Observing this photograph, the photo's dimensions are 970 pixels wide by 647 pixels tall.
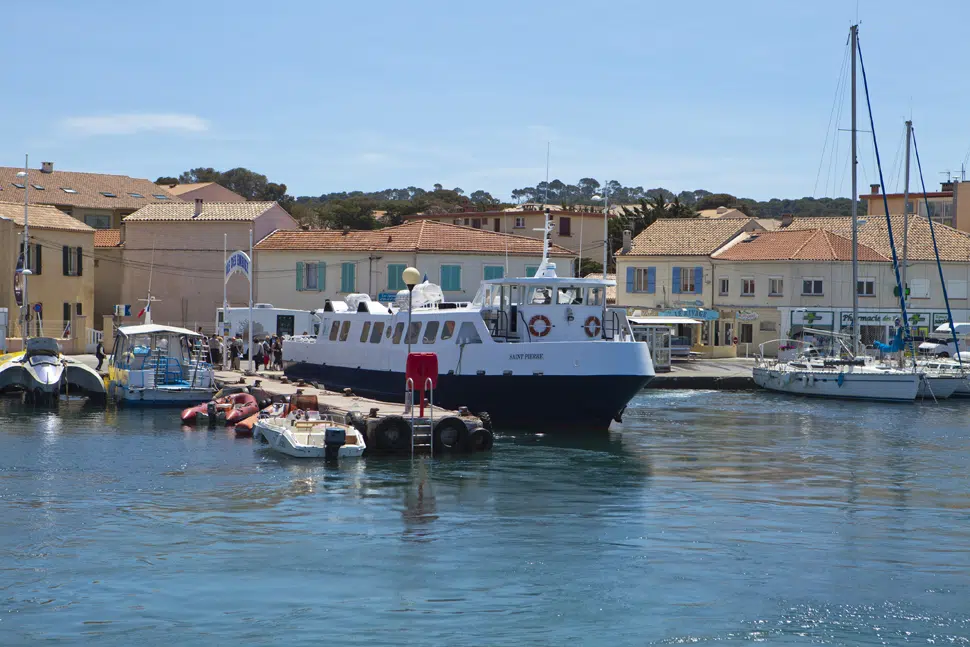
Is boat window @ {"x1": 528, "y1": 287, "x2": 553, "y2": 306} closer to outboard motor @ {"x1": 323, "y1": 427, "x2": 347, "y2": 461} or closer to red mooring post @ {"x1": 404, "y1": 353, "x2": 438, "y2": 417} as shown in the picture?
red mooring post @ {"x1": 404, "y1": 353, "x2": 438, "y2": 417}

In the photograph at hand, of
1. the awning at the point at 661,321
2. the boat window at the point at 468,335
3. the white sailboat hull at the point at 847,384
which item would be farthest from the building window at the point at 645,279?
the boat window at the point at 468,335

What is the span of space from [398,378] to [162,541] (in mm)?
17490

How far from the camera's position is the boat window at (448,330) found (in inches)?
1290

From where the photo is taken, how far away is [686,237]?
68.8 m

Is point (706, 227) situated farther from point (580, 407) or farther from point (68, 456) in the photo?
point (68, 456)

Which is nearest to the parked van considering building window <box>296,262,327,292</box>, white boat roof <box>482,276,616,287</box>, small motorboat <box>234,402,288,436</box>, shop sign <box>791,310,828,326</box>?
shop sign <box>791,310,828,326</box>

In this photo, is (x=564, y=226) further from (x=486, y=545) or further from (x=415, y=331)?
(x=486, y=545)

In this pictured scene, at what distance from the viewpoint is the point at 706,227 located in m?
69.6

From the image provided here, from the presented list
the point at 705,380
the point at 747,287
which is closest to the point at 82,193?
the point at 747,287

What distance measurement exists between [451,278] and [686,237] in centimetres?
1524

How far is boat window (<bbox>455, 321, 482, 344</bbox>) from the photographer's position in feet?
106

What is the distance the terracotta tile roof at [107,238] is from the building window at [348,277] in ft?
47.2

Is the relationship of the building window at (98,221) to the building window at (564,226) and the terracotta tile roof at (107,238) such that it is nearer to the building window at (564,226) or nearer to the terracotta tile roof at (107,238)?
the terracotta tile roof at (107,238)

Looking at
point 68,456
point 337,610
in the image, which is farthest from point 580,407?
point 337,610
